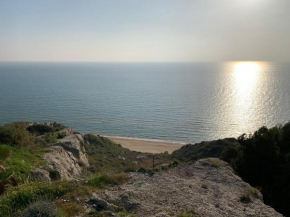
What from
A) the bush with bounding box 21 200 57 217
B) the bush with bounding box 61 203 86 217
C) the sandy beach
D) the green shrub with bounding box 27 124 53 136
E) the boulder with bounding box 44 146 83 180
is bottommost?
the sandy beach

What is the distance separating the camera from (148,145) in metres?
48.0

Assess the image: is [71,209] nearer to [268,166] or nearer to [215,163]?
[215,163]

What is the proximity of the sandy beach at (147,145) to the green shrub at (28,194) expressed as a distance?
34.7m

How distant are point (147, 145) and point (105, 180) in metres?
36.9

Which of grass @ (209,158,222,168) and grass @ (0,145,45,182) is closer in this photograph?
grass @ (0,145,45,182)

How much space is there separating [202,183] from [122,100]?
80052mm

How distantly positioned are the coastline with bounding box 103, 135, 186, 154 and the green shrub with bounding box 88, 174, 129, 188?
32521 millimetres

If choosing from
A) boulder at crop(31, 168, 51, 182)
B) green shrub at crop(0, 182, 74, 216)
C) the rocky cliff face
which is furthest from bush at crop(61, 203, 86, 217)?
the rocky cliff face

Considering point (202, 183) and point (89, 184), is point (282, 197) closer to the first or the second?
point (202, 183)

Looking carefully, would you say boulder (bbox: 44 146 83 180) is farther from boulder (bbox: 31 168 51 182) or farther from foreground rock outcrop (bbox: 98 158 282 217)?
foreground rock outcrop (bbox: 98 158 282 217)

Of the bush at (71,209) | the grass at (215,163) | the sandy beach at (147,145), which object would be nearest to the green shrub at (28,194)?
the bush at (71,209)

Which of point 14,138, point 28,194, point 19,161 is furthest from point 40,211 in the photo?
point 14,138

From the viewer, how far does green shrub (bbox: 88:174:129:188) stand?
35.9 ft

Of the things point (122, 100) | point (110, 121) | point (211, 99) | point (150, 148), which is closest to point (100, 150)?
point (150, 148)
